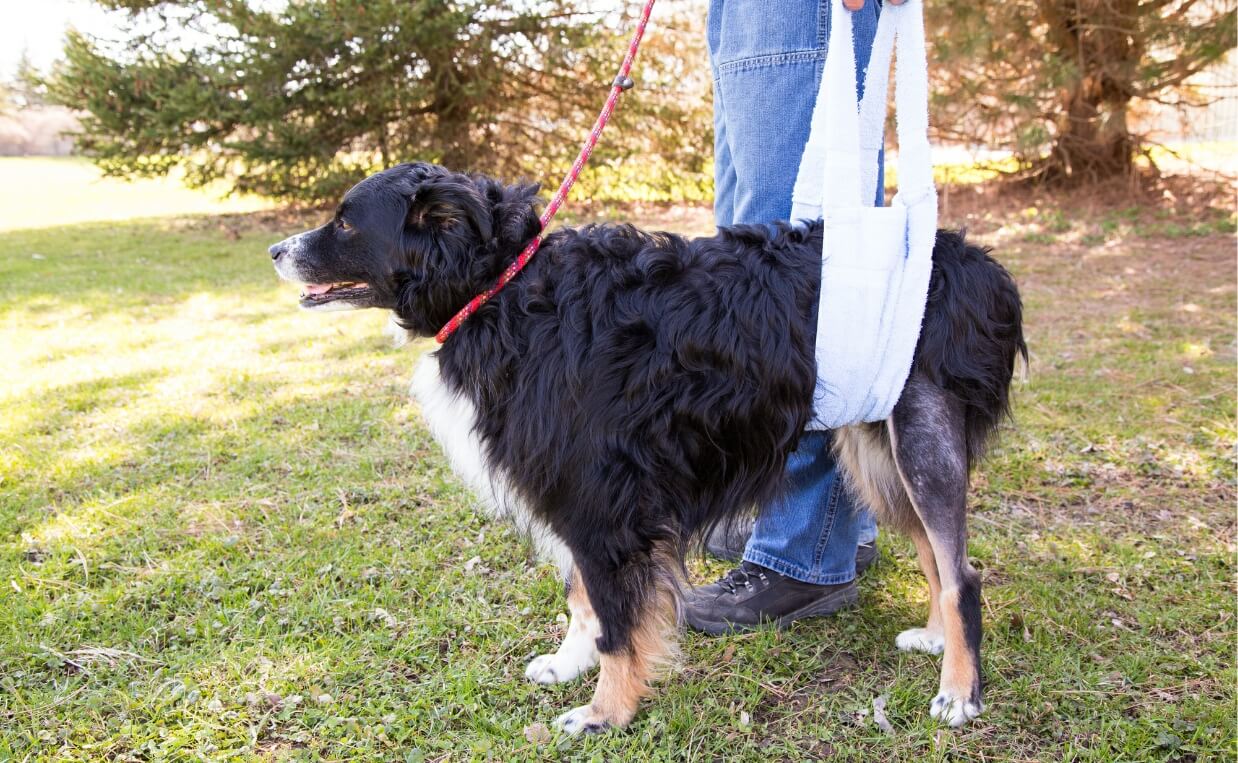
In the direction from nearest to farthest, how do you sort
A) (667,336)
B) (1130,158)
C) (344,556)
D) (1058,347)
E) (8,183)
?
1. (667,336)
2. (344,556)
3. (1058,347)
4. (1130,158)
5. (8,183)

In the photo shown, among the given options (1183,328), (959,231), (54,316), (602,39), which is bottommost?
(1183,328)

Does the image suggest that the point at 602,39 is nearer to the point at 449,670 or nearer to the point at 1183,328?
the point at 1183,328

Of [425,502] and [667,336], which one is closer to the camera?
[667,336]

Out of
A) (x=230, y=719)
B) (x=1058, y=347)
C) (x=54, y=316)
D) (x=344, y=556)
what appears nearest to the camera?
(x=230, y=719)

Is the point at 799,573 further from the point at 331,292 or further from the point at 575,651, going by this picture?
the point at 331,292

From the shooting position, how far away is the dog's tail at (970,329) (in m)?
2.43

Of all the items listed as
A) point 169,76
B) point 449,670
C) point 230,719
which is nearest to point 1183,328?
point 449,670

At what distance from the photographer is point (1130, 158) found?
420 inches

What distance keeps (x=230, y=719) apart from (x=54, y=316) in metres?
6.50

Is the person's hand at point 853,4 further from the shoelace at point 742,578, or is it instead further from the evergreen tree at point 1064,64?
the evergreen tree at point 1064,64

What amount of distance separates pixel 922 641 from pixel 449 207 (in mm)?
2163

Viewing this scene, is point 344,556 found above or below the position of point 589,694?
above

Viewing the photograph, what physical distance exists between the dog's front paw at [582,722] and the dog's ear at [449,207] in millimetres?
1499

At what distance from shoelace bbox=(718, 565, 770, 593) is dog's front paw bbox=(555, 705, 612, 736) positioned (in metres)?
0.74
